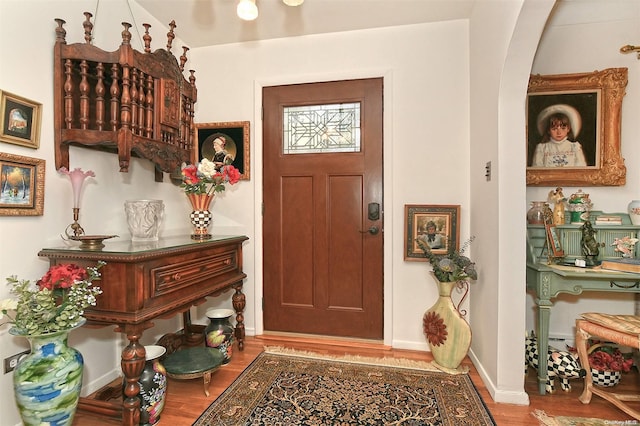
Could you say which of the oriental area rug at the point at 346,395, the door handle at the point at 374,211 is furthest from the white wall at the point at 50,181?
the door handle at the point at 374,211

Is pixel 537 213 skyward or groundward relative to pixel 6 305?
skyward

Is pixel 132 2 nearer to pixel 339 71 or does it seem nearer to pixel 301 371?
pixel 339 71

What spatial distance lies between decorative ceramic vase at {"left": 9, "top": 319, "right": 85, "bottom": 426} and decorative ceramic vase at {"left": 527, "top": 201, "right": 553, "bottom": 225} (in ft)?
9.56

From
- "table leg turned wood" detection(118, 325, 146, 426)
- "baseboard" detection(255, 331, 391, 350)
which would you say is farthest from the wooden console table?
"baseboard" detection(255, 331, 391, 350)

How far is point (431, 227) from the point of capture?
2.69 m

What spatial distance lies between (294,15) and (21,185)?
222 cm

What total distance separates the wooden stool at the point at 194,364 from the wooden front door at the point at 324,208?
0.91m

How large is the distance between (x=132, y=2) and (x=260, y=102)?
3.88 feet

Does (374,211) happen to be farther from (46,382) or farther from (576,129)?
(46,382)

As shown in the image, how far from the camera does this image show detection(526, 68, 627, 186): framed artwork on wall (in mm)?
2359

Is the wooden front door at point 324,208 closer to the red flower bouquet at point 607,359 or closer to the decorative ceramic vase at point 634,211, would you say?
the red flower bouquet at point 607,359

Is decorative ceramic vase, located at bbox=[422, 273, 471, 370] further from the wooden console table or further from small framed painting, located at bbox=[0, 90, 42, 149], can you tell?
small framed painting, located at bbox=[0, 90, 42, 149]

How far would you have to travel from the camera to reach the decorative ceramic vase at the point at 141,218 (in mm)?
2027

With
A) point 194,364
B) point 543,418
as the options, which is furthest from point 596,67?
point 194,364
